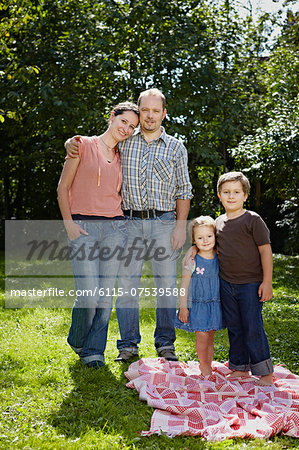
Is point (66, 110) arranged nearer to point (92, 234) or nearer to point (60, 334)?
point (60, 334)

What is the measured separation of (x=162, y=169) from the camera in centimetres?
359

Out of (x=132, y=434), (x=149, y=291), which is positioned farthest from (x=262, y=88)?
(x=132, y=434)

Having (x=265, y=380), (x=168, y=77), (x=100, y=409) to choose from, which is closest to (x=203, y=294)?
(x=265, y=380)

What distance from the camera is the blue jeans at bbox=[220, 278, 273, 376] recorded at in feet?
10.5

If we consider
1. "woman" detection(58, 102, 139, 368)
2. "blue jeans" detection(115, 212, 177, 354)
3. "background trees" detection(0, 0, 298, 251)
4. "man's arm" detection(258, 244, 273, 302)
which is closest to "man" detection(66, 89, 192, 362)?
"blue jeans" detection(115, 212, 177, 354)

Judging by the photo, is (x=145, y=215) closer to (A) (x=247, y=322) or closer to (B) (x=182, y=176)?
(B) (x=182, y=176)

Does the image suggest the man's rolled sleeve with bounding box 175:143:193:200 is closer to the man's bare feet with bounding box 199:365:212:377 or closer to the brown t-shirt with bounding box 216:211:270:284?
the brown t-shirt with bounding box 216:211:270:284

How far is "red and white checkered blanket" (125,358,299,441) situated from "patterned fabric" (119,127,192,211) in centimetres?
114

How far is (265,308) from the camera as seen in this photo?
227 inches

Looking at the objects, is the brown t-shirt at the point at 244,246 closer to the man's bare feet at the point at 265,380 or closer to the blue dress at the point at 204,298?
the blue dress at the point at 204,298

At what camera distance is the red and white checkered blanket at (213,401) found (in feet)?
8.52

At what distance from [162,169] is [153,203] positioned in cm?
25

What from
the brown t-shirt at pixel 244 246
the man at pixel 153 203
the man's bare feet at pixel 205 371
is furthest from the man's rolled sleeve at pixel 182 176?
the man's bare feet at pixel 205 371

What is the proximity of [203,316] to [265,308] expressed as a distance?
268 cm
